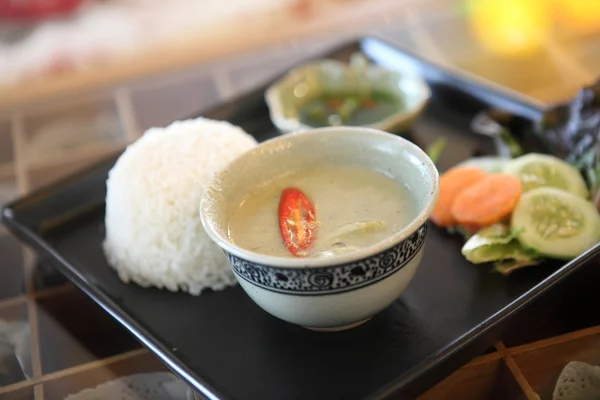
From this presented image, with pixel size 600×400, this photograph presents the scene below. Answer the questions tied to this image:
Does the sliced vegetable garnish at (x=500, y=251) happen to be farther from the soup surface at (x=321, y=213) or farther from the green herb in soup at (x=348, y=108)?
the green herb in soup at (x=348, y=108)

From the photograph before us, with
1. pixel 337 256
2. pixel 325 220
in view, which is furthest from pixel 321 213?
pixel 337 256

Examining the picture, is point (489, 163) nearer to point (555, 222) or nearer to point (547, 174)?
point (547, 174)

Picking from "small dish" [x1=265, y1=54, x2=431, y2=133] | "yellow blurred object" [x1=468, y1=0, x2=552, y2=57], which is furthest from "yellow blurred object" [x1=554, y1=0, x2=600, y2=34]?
"small dish" [x1=265, y1=54, x2=431, y2=133]

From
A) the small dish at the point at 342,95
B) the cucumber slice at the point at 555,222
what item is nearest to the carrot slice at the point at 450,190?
the cucumber slice at the point at 555,222

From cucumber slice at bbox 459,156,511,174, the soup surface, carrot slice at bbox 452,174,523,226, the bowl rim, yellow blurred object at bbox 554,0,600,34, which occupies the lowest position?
yellow blurred object at bbox 554,0,600,34

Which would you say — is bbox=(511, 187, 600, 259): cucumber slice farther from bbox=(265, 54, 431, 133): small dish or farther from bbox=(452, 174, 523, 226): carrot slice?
bbox=(265, 54, 431, 133): small dish

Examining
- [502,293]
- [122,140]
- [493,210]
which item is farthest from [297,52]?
[502,293]
